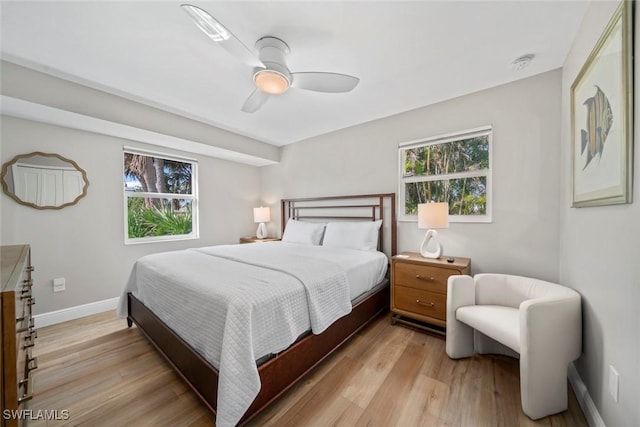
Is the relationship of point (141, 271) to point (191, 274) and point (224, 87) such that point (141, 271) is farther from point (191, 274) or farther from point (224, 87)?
point (224, 87)

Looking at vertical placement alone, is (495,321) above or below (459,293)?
below

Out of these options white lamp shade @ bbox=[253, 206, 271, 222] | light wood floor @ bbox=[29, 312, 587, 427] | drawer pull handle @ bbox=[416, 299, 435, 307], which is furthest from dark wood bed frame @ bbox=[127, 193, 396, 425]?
white lamp shade @ bbox=[253, 206, 271, 222]

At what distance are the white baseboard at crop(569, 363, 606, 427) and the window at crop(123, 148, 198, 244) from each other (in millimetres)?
4377

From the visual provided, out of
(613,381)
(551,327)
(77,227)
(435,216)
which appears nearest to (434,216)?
(435,216)

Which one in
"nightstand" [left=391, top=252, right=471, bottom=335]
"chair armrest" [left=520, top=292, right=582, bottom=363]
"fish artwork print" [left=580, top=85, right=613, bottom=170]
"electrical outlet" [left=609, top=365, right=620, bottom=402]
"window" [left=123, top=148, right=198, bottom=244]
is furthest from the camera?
"window" [left=123, top=148, right=198, bottom=244]

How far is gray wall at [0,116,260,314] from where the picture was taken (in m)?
2.35

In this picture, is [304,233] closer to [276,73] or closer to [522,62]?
[276,73]

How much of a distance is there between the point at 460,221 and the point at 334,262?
1.48m

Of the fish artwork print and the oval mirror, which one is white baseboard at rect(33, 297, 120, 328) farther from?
the fish artwork print

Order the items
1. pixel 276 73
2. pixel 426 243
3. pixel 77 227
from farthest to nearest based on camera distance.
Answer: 1. pixel 77 227
2. pixel 426 243
3. pixel 276 73

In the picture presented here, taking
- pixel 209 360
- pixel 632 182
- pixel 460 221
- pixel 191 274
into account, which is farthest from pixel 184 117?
pixel 632 182

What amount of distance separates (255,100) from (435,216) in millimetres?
2015

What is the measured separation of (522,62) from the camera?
192 centimetres

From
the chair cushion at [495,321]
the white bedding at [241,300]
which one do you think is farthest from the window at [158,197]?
the chair cushion at [495,321]
